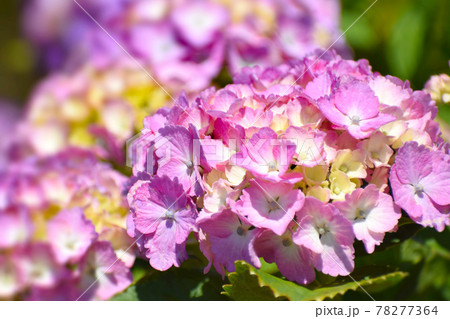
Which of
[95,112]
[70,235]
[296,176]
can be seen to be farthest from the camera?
[95,112]

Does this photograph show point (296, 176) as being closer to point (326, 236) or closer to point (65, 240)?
point (326, 236)

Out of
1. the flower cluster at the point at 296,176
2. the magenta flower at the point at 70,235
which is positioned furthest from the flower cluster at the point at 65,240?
the flower cluster at the point at 296,176

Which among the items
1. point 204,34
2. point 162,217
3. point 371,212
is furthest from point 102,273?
point 204,34

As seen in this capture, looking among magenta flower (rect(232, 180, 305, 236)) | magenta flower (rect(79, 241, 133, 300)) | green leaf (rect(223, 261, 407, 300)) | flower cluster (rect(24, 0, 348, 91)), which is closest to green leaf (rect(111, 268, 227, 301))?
magenta flower (rect(79, 241, 133, 300))

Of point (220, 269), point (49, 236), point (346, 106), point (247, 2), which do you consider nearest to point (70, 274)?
point (49, 236)

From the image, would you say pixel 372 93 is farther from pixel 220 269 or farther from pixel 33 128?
pixel 33 128
